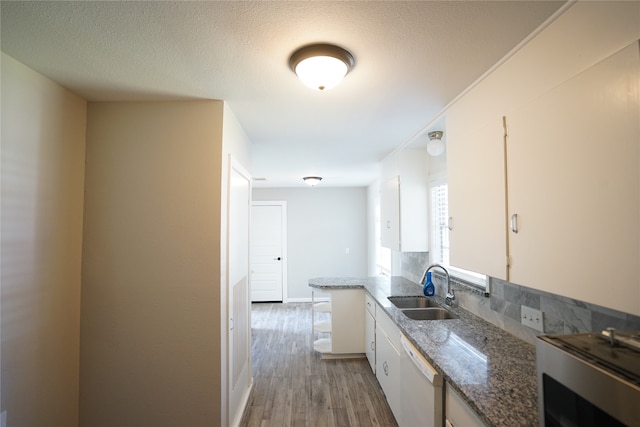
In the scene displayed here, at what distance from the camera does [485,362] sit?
1.44m

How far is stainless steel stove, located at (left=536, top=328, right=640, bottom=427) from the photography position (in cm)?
64

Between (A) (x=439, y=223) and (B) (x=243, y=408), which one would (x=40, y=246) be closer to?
(B) (x=243, y=408)

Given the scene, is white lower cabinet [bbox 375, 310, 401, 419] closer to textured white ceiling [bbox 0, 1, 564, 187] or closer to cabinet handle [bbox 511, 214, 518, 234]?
cabinet handle [bbox 511, 214, 518, 234]

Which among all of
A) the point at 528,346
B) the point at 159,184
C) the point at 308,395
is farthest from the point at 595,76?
the point at 308,395

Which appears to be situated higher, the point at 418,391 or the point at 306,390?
the point at 418,391

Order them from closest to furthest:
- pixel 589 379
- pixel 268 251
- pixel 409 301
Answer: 1. pixel 589 379
2. pixel 409 301
3. pixel 268 251

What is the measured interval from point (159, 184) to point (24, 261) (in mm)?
762

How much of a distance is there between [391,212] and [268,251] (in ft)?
11.8

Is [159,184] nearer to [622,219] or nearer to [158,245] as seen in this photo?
[158,245]

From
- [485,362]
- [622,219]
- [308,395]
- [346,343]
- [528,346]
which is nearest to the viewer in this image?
[622,219]

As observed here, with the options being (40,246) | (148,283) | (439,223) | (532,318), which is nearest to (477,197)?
(532,318)


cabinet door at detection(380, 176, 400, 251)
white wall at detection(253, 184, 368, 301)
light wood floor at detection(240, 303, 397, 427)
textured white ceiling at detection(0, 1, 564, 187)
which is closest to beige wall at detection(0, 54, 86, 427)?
textured white ceiling at detection(0, 1, 564, 187)

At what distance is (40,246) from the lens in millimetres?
1599

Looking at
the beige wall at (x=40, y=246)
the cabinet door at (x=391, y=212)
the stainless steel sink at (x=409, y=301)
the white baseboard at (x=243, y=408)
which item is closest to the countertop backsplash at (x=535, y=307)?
the stainless steel sink at (x=409, y=301)
